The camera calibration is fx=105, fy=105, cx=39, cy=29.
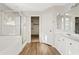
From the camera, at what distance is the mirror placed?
5.82 feet

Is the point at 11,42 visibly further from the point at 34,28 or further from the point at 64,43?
the point at 64,43

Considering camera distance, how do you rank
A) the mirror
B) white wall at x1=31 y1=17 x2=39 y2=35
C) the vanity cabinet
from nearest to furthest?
1. the vanity cabinet
2. the mirror
3. white wall at x1=31 y1=17 x2=39 y2=35

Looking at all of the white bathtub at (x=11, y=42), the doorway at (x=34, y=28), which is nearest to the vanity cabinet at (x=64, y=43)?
the doorway at (x=34, y=28)

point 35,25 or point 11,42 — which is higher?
point 35,25

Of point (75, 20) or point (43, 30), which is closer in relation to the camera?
point (75, 20)

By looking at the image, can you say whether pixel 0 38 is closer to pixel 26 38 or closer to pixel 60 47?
pixel 26 38

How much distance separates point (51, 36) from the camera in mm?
1899

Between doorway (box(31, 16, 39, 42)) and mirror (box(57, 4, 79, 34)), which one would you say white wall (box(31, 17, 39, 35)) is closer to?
doorway (box(31, 16, 39, 42))

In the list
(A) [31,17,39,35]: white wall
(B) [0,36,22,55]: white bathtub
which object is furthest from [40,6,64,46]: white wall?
(B) [0,36,22,55]: white bathtub

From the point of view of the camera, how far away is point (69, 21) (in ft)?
6.18

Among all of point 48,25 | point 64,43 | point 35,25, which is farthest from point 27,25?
point 64,43

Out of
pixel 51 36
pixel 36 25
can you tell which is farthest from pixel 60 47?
pixel 36 25

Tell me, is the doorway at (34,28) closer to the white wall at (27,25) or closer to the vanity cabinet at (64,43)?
the white wall at (27,25)

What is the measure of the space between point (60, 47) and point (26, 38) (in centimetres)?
68
